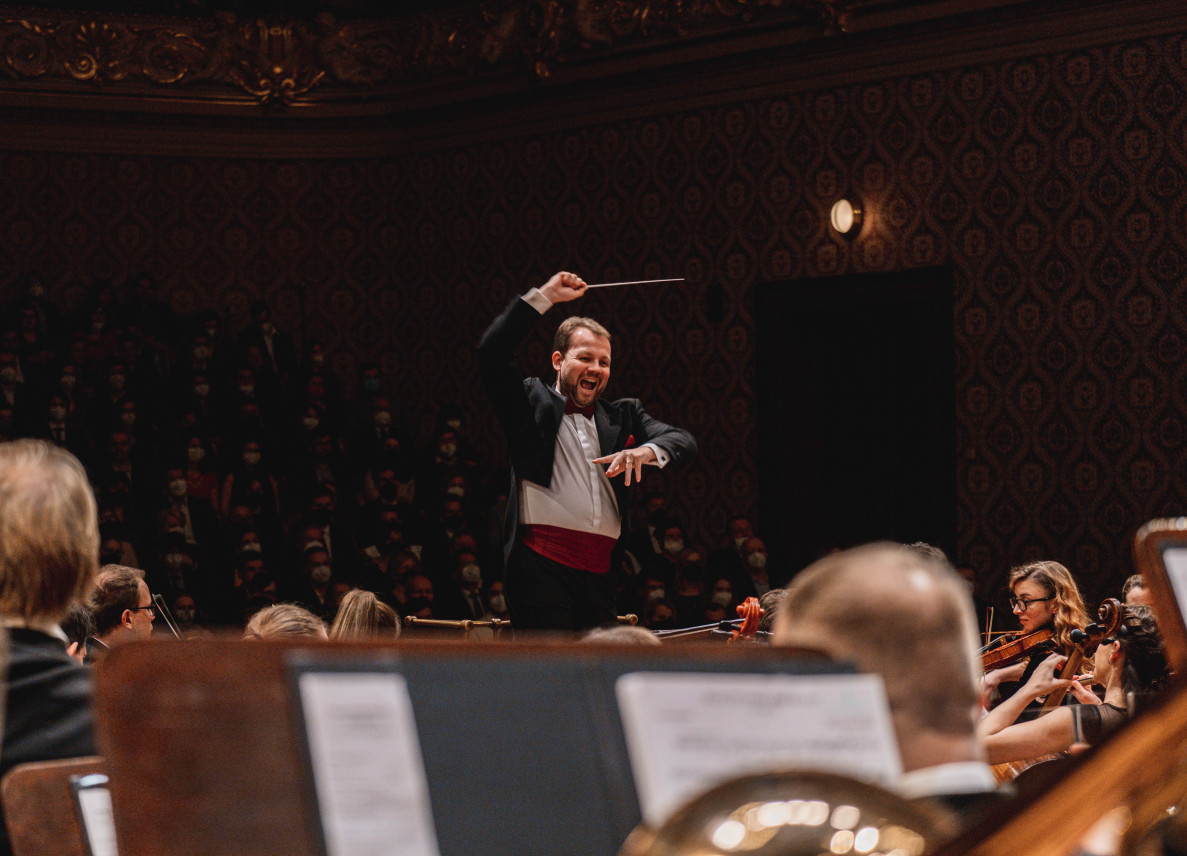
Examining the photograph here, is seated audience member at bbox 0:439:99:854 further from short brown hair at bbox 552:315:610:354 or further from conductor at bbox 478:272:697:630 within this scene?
short brown hair at bbox 552:315:610:354

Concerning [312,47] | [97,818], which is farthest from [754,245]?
[97,818]

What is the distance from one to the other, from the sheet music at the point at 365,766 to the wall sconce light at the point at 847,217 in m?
8.29

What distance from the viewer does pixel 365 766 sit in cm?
95

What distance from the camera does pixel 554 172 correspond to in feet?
34.0

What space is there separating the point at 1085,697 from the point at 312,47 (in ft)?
29.1

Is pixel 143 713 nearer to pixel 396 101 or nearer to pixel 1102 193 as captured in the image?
pixel 1102 193

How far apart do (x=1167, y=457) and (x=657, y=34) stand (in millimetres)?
4181

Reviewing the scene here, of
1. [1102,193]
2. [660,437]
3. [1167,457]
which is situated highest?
[1102,193]

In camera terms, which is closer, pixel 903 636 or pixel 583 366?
pixel 903 636

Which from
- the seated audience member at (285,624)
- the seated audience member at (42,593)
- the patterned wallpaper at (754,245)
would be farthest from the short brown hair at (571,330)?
the patterned wallpaper at (754,245)

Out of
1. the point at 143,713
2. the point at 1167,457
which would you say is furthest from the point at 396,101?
the point at 143,713

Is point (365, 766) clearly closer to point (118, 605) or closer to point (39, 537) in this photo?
point (39, 537)

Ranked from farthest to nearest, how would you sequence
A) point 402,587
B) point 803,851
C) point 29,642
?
point 402,587, point 29,642, point 803,851

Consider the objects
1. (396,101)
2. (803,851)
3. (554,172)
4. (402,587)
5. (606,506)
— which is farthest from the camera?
(396,101)
